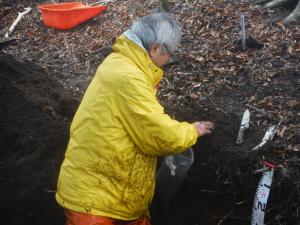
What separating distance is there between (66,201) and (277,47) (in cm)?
446

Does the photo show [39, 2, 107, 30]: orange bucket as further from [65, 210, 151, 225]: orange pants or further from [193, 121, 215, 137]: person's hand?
[65, 210, 151, 225]: orange pants

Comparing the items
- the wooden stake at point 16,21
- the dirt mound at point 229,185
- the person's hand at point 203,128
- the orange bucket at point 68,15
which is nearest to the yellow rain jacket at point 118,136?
the person's hand at point 203,128

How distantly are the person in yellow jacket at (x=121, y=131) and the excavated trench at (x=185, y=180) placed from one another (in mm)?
1141

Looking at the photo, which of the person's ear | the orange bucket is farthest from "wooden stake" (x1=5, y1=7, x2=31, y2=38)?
the person's ear

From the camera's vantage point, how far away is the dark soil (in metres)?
4.04

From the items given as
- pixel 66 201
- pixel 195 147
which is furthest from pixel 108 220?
pixel 195 147

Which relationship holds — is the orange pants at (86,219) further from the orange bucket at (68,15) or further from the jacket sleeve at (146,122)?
the orange bucket at (68,15)

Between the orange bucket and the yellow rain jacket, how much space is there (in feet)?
22.5

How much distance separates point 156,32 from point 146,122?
27.5 inches

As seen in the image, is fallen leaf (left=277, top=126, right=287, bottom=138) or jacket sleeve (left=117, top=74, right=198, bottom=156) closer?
jacket sleeve (left=117, top=74, right=198, bottom=156)

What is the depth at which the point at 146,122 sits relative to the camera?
2.75 metres

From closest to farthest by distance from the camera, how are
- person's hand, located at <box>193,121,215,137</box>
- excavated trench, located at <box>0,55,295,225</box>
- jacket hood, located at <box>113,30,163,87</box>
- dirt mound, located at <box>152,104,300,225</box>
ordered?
jacket hood, located at <box>113,30,163,87</box>
person's hand, located at <box>193,121,215,137</box>
dirt mound, located at <box>152,104,300,225</box>
excavated trench, located at <box>0,55,295,225</box>

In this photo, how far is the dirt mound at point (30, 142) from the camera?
4.30 meters

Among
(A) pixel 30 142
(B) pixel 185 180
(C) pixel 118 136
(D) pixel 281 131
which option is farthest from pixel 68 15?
(C) pixel 118 136
